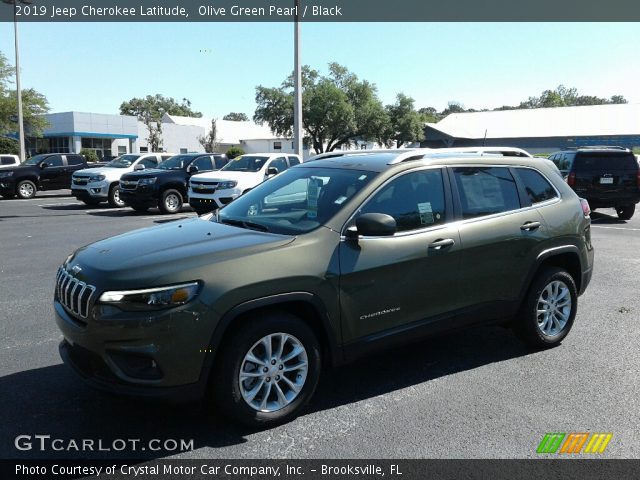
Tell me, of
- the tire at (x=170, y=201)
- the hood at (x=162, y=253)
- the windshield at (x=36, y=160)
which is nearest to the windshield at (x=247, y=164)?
the tire at (x=170, y=201)

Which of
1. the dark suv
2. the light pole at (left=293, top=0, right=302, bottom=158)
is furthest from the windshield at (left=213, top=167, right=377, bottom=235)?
the light pole at (left=293, top=0, right=302, bottom=158)

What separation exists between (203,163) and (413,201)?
14.2m

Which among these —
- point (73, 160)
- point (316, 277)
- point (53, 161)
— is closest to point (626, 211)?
point (316, 277)

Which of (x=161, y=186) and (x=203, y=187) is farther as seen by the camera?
(x=161, y=186)

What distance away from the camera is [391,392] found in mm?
4285

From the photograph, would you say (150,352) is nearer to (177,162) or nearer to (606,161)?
(606,161)

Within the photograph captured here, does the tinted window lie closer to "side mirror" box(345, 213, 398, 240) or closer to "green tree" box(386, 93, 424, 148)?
"side mirror" box(345, 213, 398, 240)

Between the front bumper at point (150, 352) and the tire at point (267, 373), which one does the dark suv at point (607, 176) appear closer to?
the tire at point (267, 373)

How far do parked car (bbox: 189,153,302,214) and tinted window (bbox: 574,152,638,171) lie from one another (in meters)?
7.79

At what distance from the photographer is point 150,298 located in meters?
3.30

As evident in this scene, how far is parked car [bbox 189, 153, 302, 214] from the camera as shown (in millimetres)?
15094

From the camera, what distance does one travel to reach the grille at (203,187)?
15172 mm

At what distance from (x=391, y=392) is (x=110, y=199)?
16.5 m

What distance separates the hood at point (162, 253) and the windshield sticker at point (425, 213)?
1.13 meters
